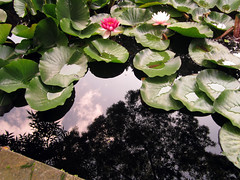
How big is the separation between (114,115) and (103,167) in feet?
1.59

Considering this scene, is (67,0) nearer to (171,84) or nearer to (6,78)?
(6,78)

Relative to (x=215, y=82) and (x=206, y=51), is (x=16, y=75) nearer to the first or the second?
(x=215, y=82)

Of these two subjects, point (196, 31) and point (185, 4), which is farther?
point (185, 4)

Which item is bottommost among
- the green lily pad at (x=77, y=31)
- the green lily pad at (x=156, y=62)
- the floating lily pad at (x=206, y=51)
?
the green lily pad at (x=156, y=62)

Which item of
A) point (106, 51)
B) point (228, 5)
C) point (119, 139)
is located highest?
point (228, 5)

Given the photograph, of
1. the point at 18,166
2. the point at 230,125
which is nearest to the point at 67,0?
the point at 18,166

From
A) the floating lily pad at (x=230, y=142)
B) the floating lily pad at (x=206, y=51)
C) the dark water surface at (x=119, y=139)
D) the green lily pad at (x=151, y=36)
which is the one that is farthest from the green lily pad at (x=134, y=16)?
the floating lily pad at (x=230, y=142)

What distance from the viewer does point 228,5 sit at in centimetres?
262

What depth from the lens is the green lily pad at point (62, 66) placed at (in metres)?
1.73

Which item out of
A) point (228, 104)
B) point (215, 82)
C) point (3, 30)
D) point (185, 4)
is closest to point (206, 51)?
point (215, 82)

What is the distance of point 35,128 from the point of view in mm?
1690

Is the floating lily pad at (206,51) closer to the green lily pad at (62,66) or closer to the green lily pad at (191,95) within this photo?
the green lily pad at (191,95)

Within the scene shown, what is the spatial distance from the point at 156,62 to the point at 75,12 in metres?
1.03

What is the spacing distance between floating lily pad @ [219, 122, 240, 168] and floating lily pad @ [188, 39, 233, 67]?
69cm
